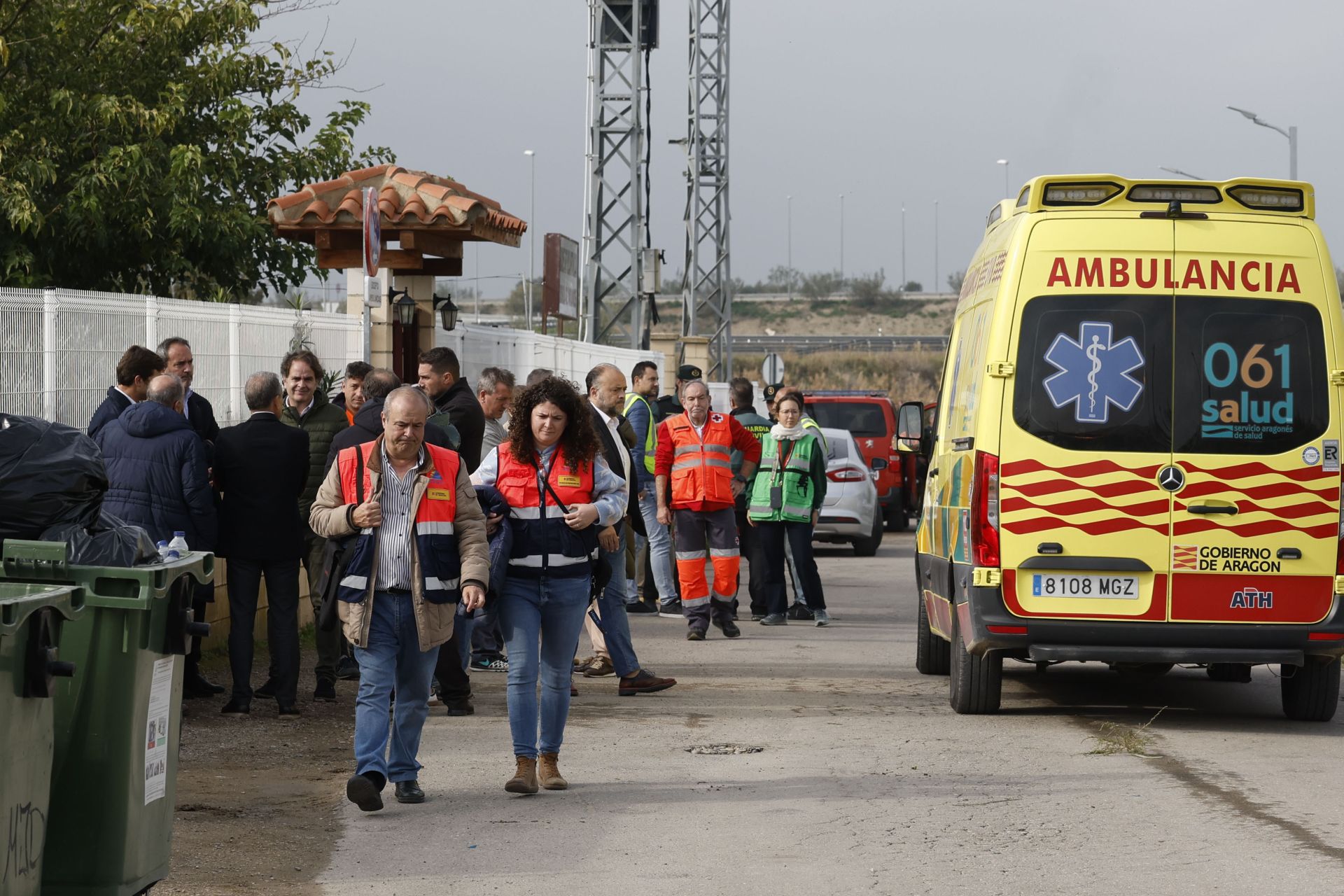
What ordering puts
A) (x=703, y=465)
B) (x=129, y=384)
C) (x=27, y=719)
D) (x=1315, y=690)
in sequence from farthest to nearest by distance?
(x=703, y=465) → (x=129, y=384) → (x=1315, y=690) → (x=27, y=719)

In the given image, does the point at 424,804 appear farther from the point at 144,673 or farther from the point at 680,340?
the point at 680,340

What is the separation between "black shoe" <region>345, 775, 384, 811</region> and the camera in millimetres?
6988

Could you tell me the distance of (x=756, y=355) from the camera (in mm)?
84812

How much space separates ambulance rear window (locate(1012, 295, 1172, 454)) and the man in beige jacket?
3043 mm

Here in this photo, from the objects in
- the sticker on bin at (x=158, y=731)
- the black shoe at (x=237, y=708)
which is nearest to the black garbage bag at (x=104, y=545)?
the sticker on bin at (x=158, y=731)

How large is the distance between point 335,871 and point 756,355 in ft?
259

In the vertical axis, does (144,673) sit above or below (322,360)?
below

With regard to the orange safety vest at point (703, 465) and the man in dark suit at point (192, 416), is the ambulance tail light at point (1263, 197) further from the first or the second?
the man in dark suit at point (192, 416)

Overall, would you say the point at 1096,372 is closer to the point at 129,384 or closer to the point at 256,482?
the point at 256,482

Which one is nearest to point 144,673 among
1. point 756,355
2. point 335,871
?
point 335,871

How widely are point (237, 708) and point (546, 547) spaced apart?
9.24 ft

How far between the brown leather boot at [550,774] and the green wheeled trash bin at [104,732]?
232cm

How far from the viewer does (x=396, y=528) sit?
707 cm

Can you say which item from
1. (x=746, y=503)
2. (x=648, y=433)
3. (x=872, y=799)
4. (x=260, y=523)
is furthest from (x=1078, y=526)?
(x=746, y=503)
